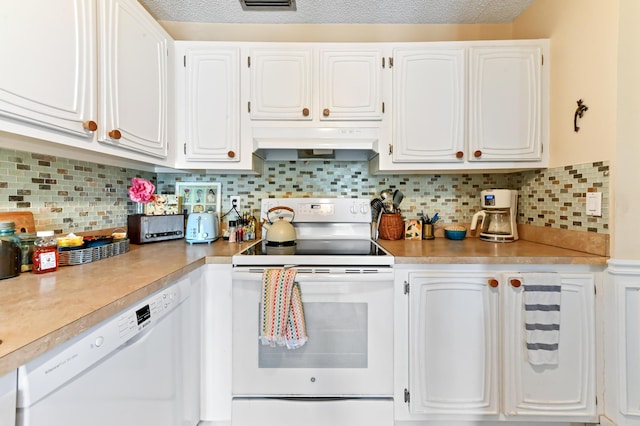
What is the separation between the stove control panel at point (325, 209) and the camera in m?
2.05

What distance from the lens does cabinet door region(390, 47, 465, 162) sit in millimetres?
1795

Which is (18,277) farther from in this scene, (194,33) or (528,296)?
(528,296)

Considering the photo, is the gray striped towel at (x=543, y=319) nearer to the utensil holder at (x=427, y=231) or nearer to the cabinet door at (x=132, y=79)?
the utensil holder at (x=427, y=231)

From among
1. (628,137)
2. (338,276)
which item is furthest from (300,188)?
(628,137)

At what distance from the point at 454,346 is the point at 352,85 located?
1.52 meters

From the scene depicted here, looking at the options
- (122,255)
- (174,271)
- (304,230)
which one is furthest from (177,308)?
(304,230)

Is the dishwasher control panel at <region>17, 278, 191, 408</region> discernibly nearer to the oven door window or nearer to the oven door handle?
the oven door handle

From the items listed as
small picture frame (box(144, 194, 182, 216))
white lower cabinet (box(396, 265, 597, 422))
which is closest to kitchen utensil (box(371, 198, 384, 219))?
white lower cabinet (box(396, 265, 597, 422))

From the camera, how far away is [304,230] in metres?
2.08

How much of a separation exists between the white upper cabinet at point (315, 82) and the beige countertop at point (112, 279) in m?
0.84

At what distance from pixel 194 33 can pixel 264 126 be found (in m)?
0.94

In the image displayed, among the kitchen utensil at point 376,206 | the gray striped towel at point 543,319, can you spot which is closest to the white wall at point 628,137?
the gray striped towel at point 543,319

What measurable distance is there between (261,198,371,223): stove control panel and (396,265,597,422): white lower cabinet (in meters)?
0.68

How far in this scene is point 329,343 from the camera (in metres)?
1.45
